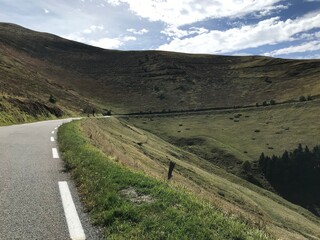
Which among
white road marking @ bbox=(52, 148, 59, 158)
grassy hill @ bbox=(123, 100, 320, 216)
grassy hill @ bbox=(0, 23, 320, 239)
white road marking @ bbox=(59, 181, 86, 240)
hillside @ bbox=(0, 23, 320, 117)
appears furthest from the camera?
hillside @ bbox=(0, 23, 320, 117)

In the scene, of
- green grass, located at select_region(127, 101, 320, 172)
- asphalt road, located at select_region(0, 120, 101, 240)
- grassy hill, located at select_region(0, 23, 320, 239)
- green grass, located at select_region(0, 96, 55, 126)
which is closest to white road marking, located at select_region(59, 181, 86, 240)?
asphalt road, located at select_region(0, 120, 101, 240)

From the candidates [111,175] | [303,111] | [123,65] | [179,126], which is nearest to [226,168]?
[179,126]

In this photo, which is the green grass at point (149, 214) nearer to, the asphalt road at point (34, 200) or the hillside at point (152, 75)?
the asphalt road at point (34, 200)

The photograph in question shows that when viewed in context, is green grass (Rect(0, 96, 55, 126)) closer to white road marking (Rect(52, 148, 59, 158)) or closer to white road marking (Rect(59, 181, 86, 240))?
white road marking (Rect(52, 148, 59, 158))

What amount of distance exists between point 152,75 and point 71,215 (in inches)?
5964

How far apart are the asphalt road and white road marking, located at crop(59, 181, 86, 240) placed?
78 millimetres

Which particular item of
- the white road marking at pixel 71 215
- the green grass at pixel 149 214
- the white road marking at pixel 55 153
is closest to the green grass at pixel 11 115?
the white road marking at pixel 55 153

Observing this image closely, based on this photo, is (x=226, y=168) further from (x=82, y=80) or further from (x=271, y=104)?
(x=82, y=80)

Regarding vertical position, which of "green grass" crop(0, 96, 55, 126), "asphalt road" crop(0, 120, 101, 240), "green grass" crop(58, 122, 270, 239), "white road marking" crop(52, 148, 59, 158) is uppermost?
"green grass" crop(58, 122, 270, 239)

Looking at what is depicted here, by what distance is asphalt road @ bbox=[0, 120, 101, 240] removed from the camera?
689cm

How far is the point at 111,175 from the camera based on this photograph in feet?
36.2

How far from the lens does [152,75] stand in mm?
158000

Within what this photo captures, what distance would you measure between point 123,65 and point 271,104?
240 feet

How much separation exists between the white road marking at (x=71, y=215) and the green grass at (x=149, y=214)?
0.35 metres
